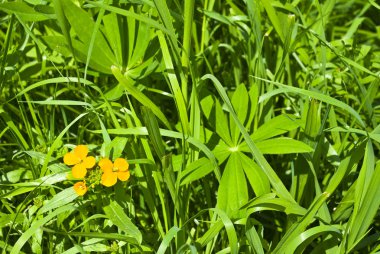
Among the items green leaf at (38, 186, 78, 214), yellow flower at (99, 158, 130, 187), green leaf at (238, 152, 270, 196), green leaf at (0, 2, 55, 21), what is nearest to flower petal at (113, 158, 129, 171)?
yellow flower at (99, 158, 130, 187)

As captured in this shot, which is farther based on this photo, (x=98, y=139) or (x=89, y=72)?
(x=98, y=139)

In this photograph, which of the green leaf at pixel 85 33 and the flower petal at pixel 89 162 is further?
the green leaf at pixel 85 33

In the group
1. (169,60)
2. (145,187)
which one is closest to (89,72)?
(169,60)

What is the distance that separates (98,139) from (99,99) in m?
0.27

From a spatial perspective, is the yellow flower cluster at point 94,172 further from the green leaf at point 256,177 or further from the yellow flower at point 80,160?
the green leaf at point 256,177

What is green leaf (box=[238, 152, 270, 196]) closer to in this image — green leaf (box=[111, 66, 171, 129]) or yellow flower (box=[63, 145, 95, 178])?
green leaf (box=[111, 66, 171, 129])

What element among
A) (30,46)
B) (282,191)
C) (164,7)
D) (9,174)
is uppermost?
(164,7)

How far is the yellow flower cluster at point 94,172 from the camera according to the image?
4.15 ft

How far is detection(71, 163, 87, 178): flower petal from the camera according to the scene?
127 cm

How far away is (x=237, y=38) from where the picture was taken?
6.25 feet

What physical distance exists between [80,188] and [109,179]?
0.22ft

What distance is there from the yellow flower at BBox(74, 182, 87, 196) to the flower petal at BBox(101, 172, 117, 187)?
41 millimetres

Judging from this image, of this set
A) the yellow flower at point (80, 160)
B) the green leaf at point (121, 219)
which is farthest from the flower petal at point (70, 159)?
the green leaf at point (121, 219)

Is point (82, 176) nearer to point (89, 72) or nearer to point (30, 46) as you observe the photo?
point (89, 72)
